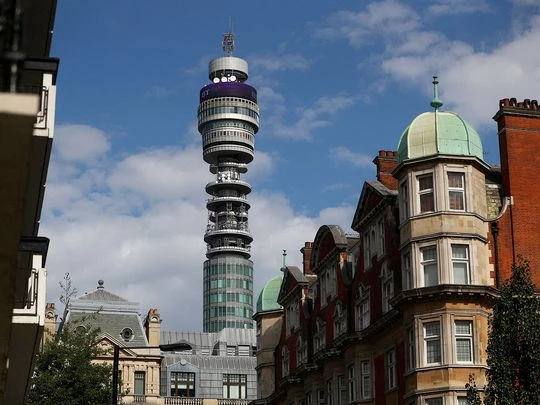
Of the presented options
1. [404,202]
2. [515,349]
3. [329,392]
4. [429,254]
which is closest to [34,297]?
[515,349]

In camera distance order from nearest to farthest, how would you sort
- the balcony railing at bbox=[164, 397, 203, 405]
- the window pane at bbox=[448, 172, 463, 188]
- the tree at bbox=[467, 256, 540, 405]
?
the tree at bbox=[467, 256, 540, 405] < the window pane at bbox=[448, 172, 463, 188] < the balcony railing at bbox=[164, 397, 203, 405]

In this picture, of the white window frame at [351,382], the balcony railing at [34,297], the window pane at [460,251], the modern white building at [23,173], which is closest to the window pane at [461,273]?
the window pane at [460,251]

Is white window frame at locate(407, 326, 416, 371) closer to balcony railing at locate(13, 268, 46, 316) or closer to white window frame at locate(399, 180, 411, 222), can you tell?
white window frame at locate(399, 180, 411, 222)

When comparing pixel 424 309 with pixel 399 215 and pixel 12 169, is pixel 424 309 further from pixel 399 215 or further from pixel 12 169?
pixel 12 169

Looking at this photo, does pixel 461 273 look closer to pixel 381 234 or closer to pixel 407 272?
pixel 407 272

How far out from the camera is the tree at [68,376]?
5691 cm

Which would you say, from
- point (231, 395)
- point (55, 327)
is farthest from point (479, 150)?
point (231, 395)

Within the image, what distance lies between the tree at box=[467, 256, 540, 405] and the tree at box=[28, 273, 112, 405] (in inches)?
1067

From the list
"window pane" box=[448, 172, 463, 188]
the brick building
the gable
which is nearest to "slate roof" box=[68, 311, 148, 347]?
the brick building

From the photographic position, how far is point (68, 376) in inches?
2267

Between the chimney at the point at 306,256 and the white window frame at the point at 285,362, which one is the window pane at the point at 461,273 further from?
the chimney at the point at 306,256

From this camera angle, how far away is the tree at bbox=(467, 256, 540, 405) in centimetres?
3488

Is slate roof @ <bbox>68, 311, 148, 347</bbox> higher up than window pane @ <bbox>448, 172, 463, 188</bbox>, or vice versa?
slate roof @ <bbox>68, 311, 148, 347</bbox>

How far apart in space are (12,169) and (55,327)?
89479mm
